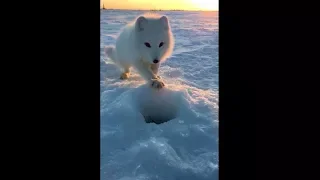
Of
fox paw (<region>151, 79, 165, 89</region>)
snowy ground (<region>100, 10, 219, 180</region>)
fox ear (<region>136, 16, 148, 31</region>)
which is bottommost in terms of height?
snowy ground (<region>100, 10, 219, 180</region>)

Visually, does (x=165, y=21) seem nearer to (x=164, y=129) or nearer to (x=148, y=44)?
(x=148, y=44)

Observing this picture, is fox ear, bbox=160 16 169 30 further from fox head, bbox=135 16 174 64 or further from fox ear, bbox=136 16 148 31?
fox ear, bbox=136 16 148 31

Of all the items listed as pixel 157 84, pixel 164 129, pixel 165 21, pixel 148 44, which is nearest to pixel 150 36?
pixel 148 44

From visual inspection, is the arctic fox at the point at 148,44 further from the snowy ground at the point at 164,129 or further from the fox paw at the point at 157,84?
the snowy ground at the point at 164,129

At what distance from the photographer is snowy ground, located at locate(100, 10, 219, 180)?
59.2 inches

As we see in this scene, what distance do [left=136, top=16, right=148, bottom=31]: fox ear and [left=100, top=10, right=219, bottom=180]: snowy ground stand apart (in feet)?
1.93

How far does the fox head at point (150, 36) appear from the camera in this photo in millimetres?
2932

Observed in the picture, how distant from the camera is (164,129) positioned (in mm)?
1983

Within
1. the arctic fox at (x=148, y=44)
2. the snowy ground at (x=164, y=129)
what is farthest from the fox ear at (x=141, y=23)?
the snowy ground at (x=164, y=129)

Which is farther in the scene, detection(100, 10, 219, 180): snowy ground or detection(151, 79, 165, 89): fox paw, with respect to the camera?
detection(151, 79, 165, 89): fox paw

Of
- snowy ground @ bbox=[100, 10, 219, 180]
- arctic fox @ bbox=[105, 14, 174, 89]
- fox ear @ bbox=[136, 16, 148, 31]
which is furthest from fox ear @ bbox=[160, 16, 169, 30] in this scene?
snowy ground @ bbox=[100, 10, 219, 180]

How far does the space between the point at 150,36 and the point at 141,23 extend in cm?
15
